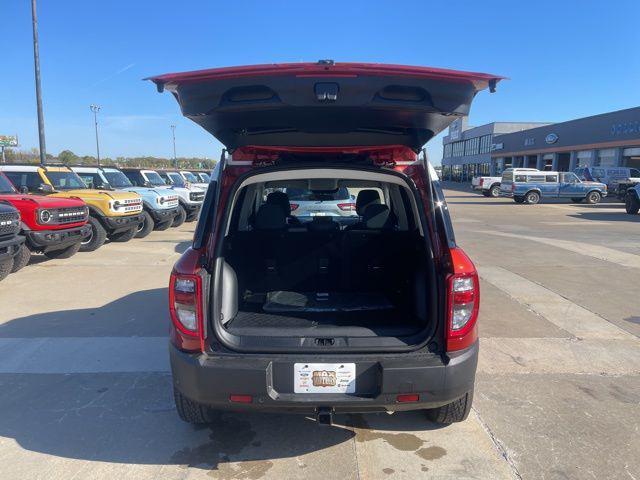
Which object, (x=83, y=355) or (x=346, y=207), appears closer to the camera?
(x=83, y=355)

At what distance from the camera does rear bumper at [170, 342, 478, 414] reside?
2555mm

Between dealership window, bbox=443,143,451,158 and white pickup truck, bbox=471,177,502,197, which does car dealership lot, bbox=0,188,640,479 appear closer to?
white pickup truck, bbox=471,177,502,197

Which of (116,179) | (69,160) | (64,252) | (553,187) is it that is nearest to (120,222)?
(64,252)

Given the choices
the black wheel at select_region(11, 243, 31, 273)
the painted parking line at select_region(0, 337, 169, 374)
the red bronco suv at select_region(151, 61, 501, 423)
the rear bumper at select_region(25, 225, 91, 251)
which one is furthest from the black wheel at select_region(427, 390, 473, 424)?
the rear bumper at select_region(25, 225, 91, 251)

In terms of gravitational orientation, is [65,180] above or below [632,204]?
above

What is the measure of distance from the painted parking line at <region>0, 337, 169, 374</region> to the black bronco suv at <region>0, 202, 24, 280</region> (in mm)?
2579

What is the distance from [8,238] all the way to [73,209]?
182 centimetres

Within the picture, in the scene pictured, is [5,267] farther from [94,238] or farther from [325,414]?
[325,414]

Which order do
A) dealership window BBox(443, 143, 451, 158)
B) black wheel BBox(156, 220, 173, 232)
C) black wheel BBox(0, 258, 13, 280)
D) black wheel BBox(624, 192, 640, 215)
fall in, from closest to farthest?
1. black wheel BBox(0, 258, 13, 280)
2. black wheel BBox(156, 220, 173, 232)
3. black wheel BBox(624, 192, 640, 215)
4. dealership window BBox(443, 143, 451, 158)

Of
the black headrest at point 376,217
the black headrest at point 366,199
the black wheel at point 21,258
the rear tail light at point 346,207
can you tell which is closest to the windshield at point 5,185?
the black wheel at point 21,258

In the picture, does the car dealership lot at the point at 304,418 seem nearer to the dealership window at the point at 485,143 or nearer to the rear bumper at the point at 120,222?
the rear bumper at the point at 120,222

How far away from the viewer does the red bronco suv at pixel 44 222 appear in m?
7.95

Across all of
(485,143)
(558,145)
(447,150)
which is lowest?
(558,145)

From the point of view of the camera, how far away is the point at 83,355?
4.44m
